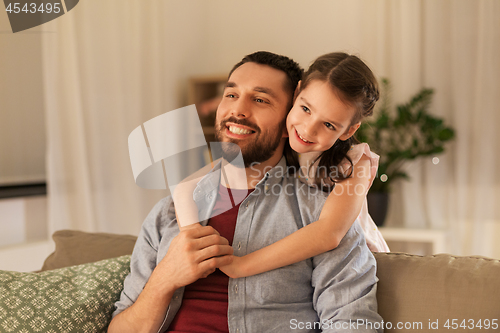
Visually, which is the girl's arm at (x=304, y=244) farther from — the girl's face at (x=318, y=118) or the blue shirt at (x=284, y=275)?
the girl's face at (x=318, y=118)

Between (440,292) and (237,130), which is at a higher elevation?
(237,130)

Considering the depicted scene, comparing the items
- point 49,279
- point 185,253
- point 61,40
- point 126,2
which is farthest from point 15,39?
point 185,253

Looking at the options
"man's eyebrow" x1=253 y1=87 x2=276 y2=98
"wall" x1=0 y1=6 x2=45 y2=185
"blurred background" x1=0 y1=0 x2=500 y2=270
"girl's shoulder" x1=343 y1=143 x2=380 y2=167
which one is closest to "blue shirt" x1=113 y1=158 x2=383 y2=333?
"girl's shoulder" x1=343 y1=143 x2=380 y2=167

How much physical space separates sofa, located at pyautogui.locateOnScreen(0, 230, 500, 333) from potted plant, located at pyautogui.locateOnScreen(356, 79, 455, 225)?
186 centimetres

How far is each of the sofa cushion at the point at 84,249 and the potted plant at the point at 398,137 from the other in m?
1.85

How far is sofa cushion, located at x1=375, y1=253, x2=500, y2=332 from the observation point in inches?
37.8

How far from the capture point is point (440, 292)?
3.29ft

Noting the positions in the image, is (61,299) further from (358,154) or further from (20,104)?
(20,104)

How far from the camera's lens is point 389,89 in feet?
10.0

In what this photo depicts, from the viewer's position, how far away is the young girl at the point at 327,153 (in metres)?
1.00

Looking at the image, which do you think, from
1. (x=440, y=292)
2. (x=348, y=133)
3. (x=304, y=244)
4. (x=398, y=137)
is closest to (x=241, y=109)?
(x=348, y=133)

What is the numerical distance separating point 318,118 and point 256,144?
0.70ft

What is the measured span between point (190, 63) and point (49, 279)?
8.89 ft

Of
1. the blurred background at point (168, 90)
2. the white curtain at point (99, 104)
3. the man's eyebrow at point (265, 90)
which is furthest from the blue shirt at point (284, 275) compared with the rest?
the white curtain at point (99, 104)
